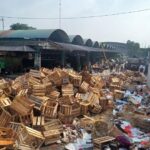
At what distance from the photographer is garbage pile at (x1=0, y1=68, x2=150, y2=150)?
1007 centimetres

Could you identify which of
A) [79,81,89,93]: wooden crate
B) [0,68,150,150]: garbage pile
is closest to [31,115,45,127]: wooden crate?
[0,68,150,150]: garbage pile

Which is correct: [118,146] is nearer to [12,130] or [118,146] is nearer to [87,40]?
[12,130]

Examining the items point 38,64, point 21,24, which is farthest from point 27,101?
point 21,24

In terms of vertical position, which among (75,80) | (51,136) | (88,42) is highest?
(88,42)

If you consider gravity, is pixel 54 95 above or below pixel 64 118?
above

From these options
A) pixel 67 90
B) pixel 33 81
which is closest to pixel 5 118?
pixel 33 81

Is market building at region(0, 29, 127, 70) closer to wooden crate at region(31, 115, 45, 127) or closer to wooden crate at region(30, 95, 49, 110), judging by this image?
wooden crate at region(30, 95, 49, 110)

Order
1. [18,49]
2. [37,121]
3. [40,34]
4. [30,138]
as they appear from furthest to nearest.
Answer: [40,34] < [18,49] < [37,121] < [30,138]

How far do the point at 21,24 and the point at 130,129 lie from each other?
175 ft

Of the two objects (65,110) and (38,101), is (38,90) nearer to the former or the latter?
(38,101)

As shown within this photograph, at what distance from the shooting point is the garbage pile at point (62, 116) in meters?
10.1

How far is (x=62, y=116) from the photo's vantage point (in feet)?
41.5

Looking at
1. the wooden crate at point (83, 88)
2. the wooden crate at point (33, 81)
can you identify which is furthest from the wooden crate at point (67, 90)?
the wooden crate at point (33, 81)

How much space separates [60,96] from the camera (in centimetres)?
1452
